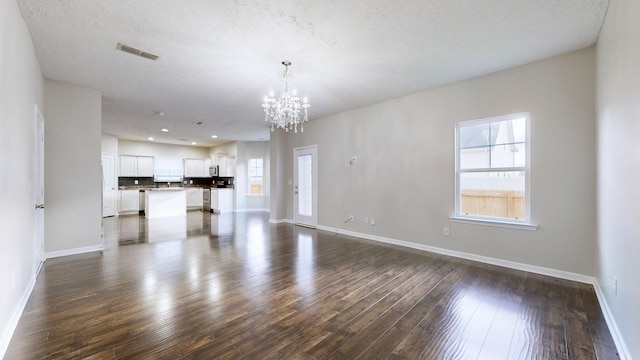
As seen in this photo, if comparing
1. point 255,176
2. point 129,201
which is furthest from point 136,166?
point 255,176

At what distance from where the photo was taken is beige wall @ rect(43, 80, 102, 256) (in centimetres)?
421

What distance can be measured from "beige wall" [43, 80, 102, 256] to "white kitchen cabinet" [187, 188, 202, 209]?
6521 mm

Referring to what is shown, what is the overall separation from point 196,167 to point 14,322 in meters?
9.75

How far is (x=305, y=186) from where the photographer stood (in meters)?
7.26

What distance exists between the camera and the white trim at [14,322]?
195 cm

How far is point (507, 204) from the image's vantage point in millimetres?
3936

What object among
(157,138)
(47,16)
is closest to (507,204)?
(47,16)

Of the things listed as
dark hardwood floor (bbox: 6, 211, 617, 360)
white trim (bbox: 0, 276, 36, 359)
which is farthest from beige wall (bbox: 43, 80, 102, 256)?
white trim (bbox: 0, 276, 36, 359)

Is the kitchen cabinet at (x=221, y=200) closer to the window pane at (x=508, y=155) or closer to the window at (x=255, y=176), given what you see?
the window at (x=255, y=176)

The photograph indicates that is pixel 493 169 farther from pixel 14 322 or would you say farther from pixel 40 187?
pixel 40 187

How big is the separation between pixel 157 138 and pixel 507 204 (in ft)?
33.5

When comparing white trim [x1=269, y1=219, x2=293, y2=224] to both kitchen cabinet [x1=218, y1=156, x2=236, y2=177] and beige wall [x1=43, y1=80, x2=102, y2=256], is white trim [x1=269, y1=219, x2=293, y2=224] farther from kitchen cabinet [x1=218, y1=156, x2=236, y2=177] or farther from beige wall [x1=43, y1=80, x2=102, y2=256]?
beige wall [x1=43, y1=80, x2=102, y2=256]

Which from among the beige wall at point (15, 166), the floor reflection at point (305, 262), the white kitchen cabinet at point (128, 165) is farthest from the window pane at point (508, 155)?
the white kitchen cabinet at point (128, 165)

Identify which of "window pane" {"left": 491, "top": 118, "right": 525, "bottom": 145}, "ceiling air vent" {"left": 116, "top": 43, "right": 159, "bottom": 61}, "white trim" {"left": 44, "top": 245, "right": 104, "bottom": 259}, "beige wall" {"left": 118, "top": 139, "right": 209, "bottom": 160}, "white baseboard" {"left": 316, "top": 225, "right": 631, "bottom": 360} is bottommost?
"white baseboard" {"left": 316, "top": 225, "right": 631, "bottom": 360}
